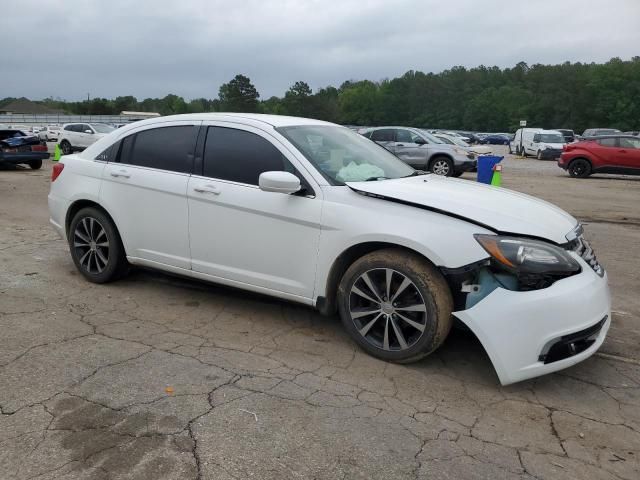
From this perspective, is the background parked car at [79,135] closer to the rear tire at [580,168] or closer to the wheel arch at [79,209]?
the rear tire at [580,168]

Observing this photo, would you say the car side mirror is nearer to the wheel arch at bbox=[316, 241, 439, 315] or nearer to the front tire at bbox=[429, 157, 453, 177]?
the wheel arch at bbox=[316, 241, 439, 315]

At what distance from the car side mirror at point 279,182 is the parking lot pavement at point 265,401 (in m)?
1.12

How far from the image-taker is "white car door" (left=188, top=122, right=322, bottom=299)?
4.00 m

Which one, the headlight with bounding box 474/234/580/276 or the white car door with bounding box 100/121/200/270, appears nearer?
the headlight with bounding box 474/234/580/276

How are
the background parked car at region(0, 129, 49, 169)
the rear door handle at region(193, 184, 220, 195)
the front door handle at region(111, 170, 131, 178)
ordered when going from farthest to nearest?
the background parked car at region(0, 129, 49, 169)
the front door handle at region(111, 170, 131, 178)
the rear door handle at region(193, 184, 220, 195)

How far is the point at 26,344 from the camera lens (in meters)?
3.96

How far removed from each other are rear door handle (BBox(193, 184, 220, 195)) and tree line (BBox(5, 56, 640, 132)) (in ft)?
292

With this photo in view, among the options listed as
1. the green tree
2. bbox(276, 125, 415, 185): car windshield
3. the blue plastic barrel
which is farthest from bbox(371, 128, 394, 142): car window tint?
the green tree

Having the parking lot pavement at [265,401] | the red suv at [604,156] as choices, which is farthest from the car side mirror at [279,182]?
the red suv at [604,156]

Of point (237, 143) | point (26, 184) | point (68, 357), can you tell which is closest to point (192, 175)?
point (237, 143)

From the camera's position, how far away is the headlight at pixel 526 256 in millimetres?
3320

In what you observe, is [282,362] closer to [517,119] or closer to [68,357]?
[68,357]

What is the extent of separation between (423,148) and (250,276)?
14648mm

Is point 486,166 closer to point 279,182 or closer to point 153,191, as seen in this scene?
point 153,191
